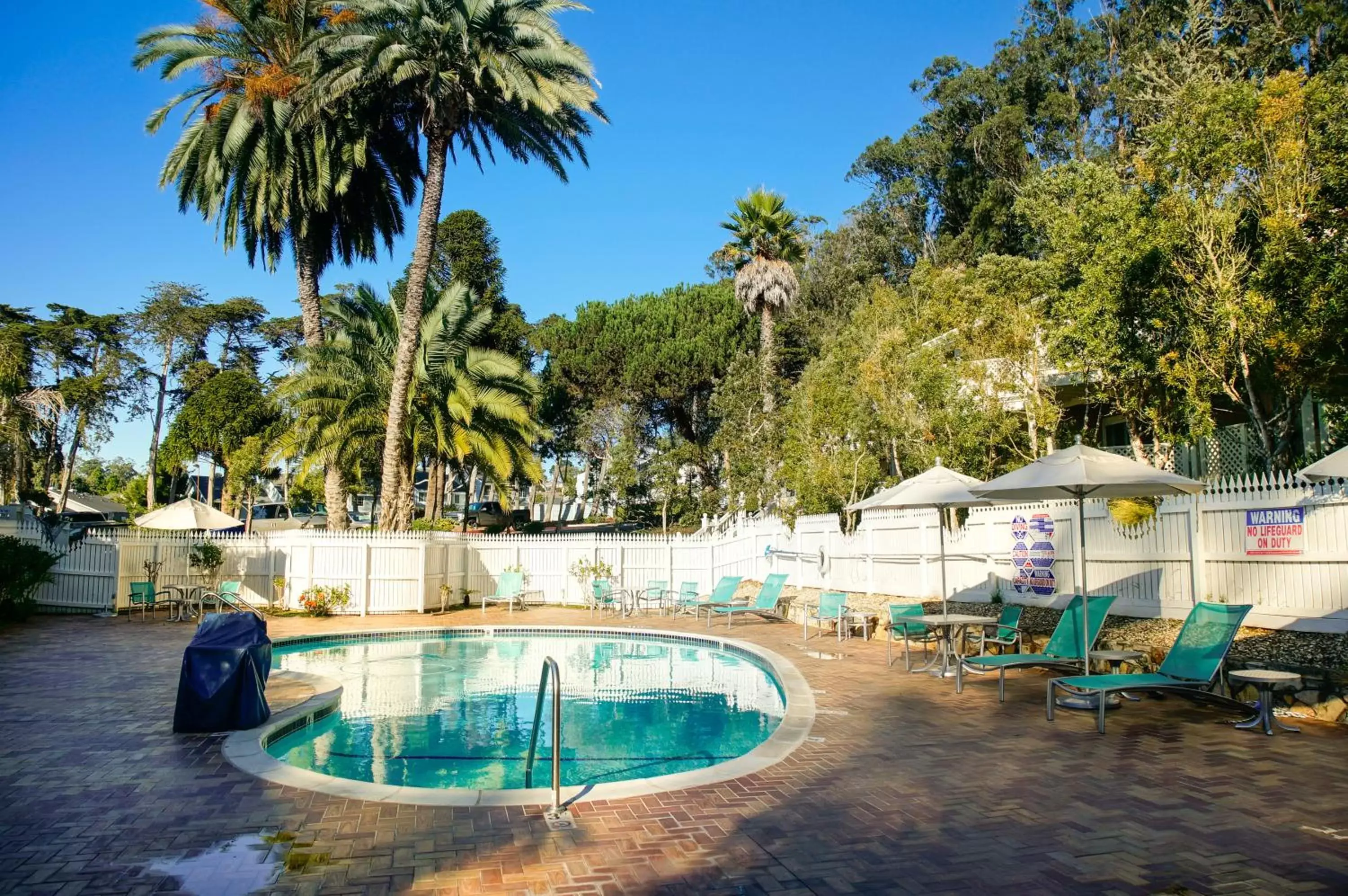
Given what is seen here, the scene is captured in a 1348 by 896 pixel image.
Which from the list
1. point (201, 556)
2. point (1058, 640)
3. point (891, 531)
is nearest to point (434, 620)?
point (201, 556)

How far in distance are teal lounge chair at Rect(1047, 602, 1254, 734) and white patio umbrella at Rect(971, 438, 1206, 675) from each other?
0.62 m

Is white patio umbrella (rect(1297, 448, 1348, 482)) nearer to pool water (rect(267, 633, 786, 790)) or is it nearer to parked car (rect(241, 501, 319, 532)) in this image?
pool water (rect(267, 633, 786, 790))

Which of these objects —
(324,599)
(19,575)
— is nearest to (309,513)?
(19,575)

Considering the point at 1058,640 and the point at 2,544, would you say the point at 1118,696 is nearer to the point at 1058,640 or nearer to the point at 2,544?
the point at 1058,640

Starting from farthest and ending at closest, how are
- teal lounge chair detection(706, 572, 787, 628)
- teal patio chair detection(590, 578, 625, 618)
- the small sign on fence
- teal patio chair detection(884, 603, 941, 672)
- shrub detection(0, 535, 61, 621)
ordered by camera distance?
1. teal patio chair detection(590, 578, 625, 618)
2. teal lounge chair detection(706, 572, 787, 628)
3. shrub detection(0, 535, 61, 621)
4. the small sign on fence
5. teal patio chair detection(884, 603, 941, 672)

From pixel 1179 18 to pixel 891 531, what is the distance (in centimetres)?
3133

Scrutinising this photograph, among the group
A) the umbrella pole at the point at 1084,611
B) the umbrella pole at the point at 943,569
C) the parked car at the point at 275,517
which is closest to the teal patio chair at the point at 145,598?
the umbrella pole at the point at 943,569

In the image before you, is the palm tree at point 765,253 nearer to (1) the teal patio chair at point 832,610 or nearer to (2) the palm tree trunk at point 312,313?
(2) the palm tree trunk at point 312,313

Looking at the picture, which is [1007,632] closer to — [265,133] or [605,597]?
[605,597]

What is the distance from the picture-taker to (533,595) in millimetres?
21734

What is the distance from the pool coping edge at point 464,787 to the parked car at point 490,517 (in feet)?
108

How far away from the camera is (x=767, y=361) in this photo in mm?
31625

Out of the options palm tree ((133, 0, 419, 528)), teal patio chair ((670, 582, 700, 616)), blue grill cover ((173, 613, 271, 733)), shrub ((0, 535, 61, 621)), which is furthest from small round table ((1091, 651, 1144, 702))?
palm tree ((133, 0, 419, 528))

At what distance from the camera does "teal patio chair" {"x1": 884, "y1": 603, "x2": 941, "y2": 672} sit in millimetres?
11305
